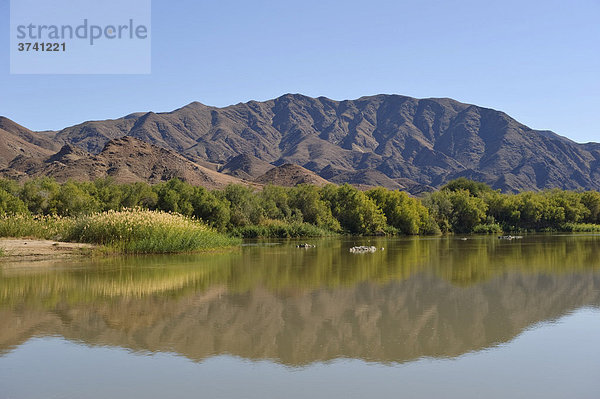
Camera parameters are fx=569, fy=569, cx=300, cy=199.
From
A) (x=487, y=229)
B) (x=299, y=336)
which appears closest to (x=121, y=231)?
(x=299, y=336)

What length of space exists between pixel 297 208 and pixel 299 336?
4975 cm

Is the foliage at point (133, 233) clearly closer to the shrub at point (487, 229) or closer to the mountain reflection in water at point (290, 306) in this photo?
the mountain reflection in water at point (290, 306)

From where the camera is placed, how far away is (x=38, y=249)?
78.8 ft

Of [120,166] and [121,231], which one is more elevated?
[120,166]

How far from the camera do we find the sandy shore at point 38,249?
74.9 ft

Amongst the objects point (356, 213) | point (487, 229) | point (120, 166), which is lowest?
point (487, 229)

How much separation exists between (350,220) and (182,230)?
35.3m

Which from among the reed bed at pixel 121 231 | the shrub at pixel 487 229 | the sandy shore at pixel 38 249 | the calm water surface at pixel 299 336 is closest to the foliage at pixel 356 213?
the shrub at pixel 487 229

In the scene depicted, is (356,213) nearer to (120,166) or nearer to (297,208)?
(297,208)

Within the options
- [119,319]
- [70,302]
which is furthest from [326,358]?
[70,302]

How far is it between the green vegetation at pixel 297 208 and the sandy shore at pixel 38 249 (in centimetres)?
151

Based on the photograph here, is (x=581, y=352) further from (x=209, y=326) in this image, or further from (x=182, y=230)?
(x=182, y=230)

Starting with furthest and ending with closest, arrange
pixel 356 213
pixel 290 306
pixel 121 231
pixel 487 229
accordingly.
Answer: pixel 487 229 → pixel 356 213 → pixel 121 231 → pixel 290 306

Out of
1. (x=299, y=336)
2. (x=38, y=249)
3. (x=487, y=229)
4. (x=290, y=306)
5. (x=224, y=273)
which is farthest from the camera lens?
(x=487, y=229)
